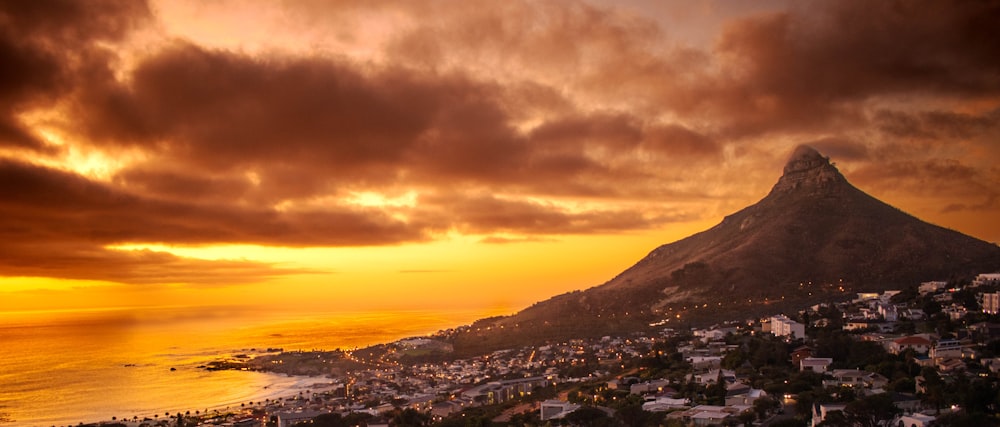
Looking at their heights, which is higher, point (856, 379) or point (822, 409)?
point (856, 379)

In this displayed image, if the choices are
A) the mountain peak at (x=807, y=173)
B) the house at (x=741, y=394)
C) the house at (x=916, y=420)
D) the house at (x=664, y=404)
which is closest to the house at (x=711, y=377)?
the house at (x=741, y=394)

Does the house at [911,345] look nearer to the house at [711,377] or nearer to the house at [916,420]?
the house at [711,377]

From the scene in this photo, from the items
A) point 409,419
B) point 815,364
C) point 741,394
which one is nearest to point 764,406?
point 741,394

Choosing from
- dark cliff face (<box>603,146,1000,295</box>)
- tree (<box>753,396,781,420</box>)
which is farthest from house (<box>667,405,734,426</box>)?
dark cliff face (<box>603,146,1000,295</box>)

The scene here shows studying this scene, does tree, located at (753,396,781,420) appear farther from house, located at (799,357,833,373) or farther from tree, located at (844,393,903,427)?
house, located at (799,357,833,373)

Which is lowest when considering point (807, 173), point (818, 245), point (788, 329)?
point (788, 329)

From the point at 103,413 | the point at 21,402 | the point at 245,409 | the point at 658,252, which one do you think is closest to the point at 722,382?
the point at 245,409

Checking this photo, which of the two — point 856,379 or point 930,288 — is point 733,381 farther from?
point 930,288
